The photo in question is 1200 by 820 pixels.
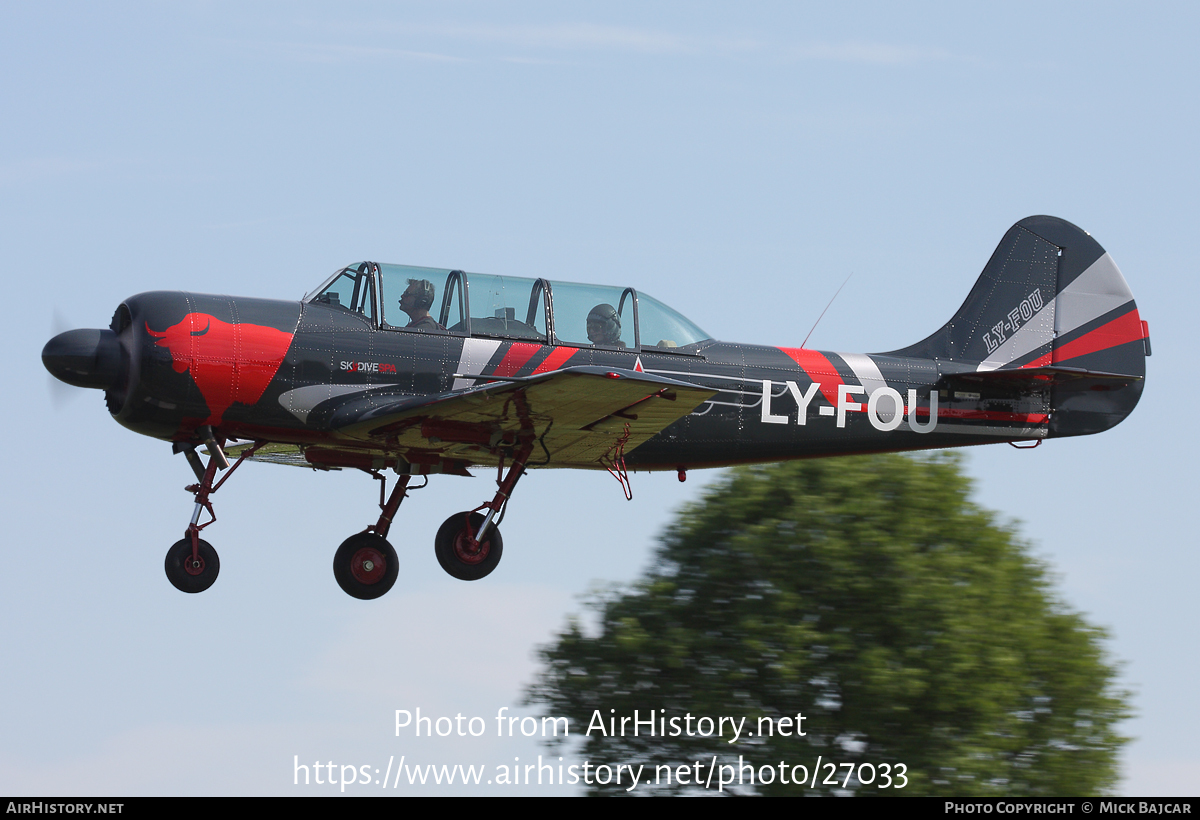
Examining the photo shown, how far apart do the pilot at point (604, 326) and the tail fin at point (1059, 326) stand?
3567 millimetres

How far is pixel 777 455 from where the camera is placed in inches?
524

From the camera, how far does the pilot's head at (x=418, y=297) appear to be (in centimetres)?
1179

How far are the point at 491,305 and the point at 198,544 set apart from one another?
332 cm

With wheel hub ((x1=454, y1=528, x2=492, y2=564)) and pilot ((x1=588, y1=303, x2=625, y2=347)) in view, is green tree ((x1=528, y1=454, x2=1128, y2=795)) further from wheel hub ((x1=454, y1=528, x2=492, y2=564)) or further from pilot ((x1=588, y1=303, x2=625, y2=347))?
pilot ((x1=588, y1=303, x2=625, y2=347))

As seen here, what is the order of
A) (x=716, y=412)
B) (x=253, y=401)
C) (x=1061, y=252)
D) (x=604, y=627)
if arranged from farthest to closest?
(x=604, y=627) → (x=1061, y=252) → (x=716, y=412) → (x=253, y=401)

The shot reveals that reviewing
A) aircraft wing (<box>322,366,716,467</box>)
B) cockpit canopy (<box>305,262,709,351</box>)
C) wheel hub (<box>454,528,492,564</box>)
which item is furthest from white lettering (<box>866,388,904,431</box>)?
wheel hub (<box>454,528,492,564</box>)

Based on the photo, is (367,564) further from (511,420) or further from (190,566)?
(511,420)

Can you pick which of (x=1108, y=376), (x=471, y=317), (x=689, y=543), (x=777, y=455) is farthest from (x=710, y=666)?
(x=471, y=317)

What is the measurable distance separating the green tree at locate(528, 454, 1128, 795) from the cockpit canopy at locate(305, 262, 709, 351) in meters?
6.83

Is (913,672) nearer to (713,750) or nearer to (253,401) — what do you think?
(713,750)

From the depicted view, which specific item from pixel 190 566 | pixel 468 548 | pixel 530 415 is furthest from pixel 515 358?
pixel 190 566

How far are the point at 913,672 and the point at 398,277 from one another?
9.05 metres

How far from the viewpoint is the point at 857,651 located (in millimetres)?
17672

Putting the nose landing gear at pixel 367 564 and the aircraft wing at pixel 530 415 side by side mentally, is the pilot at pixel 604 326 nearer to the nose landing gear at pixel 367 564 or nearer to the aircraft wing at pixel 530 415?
the aircraft wing at pixel 530 415
